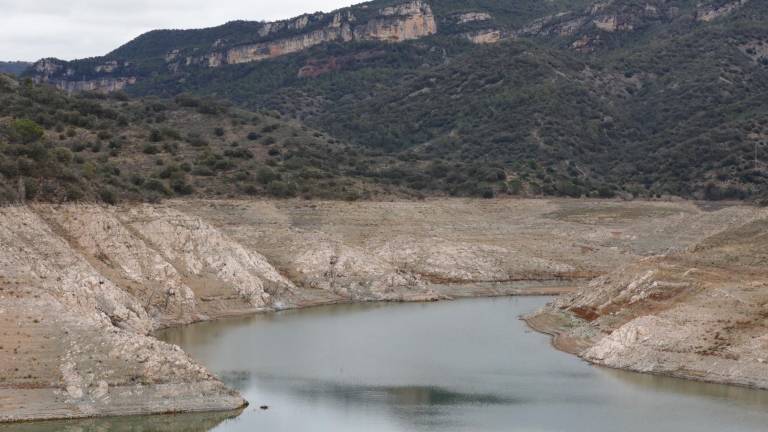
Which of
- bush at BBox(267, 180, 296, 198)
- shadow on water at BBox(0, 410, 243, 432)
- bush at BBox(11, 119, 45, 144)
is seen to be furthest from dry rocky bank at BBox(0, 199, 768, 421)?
bush at BBox(11, 119, 45, 144)

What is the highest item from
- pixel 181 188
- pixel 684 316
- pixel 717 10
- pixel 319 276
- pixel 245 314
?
pixel 717 10

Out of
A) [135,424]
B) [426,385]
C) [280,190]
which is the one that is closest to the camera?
[135,424]

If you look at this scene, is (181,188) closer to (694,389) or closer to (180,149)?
(180,149)

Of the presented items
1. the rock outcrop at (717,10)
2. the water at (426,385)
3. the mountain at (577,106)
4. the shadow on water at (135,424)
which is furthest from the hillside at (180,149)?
the rock outcrop at (717,10)

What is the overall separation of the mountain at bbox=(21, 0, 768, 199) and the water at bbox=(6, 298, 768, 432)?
4346cm

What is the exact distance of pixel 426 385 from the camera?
146 feet

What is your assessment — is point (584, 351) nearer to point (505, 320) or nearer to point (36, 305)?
point (505, 320)

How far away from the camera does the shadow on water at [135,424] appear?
36.6 meters

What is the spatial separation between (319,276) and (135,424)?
32.0 metres

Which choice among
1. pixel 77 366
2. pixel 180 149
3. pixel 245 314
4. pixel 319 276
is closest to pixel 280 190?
pixel 180 149

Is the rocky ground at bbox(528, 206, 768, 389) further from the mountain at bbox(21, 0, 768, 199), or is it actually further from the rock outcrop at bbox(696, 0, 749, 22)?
the rock outcrop at bbox(696, 0, 749, 22)

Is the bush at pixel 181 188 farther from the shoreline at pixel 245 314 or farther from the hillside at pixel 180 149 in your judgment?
the shoreline at pixel 245 314

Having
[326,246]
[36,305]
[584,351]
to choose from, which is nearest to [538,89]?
[326,246]

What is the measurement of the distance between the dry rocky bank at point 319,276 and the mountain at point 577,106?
50.7ft
